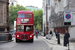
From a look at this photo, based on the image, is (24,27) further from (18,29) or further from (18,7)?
(18,7)

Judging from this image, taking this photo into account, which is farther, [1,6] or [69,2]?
[1,6]

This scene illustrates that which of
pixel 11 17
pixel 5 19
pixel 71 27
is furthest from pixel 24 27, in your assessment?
pixel 11 17

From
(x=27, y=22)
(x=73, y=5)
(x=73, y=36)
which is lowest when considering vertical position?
(x=73, y=36)

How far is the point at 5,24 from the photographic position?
3070cm

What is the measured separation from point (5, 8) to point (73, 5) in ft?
41.8

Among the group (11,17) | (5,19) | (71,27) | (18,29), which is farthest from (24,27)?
(11,17)

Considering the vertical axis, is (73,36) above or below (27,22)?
below

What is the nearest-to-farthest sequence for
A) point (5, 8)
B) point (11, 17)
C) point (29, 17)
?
point (29, 17), point (5, 8), point (11, 17)

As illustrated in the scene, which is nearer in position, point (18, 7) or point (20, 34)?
point (20, 34)

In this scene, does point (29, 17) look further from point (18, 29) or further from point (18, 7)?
point (18, 7)

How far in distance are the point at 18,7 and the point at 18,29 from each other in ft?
182

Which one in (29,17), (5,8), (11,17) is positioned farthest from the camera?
(11,17)

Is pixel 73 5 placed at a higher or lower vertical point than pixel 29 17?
higher

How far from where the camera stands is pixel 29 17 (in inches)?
880
